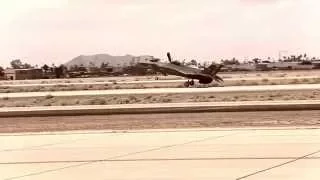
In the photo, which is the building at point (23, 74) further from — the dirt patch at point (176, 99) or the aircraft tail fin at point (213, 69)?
the dirt patch at point (176, 99)

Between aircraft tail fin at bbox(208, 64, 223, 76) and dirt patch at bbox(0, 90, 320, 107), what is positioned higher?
aircraft tail fin at bbox(208, 64, 223, 76)

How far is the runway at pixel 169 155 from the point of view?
9125 millimetres

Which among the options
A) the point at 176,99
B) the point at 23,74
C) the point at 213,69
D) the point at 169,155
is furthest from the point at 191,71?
the point at 23,74

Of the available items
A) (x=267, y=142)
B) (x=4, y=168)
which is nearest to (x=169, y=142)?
(x=267, y=142)

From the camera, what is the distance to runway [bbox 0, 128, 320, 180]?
9.12m

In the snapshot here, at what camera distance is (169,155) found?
11.1 m

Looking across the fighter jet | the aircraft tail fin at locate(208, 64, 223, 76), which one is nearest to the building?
the fighter jet

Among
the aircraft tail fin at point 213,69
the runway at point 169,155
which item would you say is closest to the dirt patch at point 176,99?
the runway at point 169,155

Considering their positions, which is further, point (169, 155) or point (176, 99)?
point (176, 99)

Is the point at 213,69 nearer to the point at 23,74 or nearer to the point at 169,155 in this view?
the point at 169,155

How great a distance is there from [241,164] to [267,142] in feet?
9.41

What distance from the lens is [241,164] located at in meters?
9.66

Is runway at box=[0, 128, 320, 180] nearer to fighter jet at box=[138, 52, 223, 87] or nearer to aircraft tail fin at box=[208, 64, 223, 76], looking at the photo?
fighter jet at box=[138, 52, 223, 87]

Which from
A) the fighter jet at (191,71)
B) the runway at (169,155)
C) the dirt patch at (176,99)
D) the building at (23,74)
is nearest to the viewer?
the runway at (169,155)
